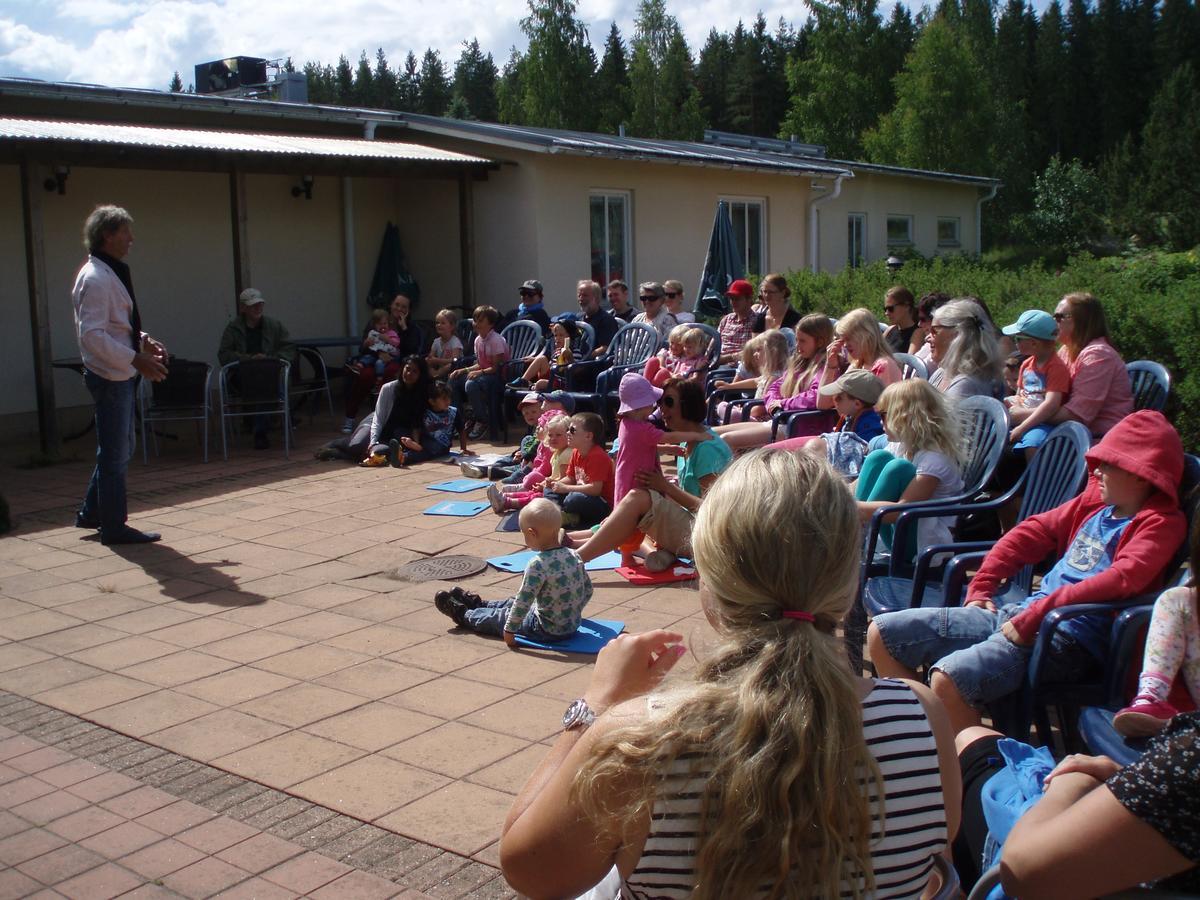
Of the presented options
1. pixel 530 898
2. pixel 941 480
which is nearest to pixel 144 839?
pixel 530 898

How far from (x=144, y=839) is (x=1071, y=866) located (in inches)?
105

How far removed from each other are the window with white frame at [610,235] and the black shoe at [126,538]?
821cm

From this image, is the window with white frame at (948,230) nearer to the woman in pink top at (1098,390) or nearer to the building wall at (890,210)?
the building wall at (890,210)

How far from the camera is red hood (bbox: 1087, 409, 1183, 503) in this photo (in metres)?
3.23

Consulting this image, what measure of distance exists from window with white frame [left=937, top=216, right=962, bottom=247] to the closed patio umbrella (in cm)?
1374

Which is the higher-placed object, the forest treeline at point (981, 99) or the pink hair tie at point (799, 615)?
the forest treeline at point (981, 99)

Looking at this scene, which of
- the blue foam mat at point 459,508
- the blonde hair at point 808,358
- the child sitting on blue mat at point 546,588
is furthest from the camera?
the blue foam mat at point 459,508

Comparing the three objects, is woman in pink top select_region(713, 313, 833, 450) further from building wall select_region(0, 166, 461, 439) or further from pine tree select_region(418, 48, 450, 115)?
pine tree select_region(418, 48, 450, 115)

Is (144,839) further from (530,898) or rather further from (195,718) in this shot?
(530,898)

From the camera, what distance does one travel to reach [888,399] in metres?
4.77

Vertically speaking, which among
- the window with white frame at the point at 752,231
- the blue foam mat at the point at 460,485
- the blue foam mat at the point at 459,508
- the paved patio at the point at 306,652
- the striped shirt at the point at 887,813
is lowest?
the paved patio at the point at 306,652

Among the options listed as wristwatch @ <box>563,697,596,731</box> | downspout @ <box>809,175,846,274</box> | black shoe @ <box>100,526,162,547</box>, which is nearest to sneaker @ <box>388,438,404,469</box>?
black shoe @ <box>100,526,162,547</box>

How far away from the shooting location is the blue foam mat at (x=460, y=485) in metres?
8.53

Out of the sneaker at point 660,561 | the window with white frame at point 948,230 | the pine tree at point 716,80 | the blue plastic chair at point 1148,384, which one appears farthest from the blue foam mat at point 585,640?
the pine tree at point 716,80
